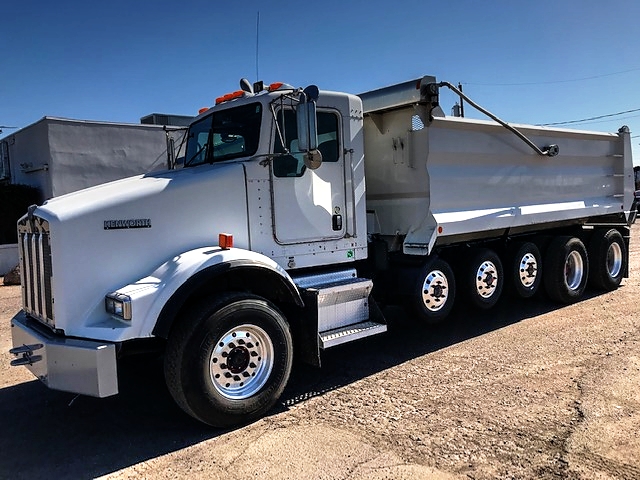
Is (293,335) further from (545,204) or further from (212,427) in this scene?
(545,204)

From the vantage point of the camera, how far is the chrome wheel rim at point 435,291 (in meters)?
6.16

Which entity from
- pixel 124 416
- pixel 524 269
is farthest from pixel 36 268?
pixel 524 269

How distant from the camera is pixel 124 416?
4.45 m

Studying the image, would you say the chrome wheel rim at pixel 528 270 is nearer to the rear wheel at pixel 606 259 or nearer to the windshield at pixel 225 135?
the rear wheel at pixel 606 259

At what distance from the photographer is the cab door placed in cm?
488

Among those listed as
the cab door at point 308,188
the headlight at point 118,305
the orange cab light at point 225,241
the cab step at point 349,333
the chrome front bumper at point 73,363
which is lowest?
the cab step at point 349,333

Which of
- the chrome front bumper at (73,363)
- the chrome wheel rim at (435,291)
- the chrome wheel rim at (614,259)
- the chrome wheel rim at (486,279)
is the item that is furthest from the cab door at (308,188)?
the chrome wheel rim at (614,259)

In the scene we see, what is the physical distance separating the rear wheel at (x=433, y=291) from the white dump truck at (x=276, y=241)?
2 centimetres

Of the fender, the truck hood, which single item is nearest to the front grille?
the truck hood

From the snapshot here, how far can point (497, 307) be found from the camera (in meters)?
8.07

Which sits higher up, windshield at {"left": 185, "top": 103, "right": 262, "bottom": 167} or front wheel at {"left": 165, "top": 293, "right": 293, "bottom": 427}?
windshield at {"left": 185, "top": 103, "right": 262, "bottom": 167}

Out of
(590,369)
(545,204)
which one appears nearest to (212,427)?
(590,369)

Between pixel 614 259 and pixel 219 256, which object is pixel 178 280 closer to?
pixel 219 256

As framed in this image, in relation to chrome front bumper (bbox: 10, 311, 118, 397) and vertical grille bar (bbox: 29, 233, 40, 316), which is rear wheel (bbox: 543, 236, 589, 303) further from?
vertical grille bar (bbox: 29, 233, 40, 316)
